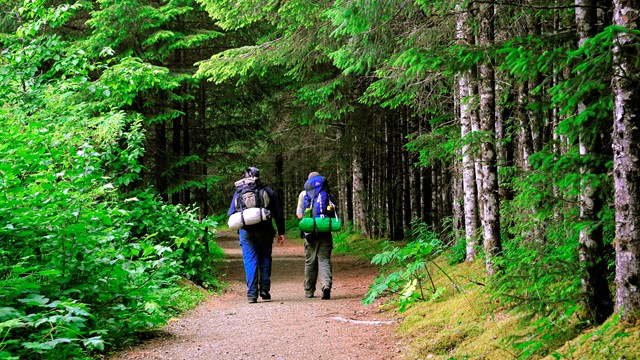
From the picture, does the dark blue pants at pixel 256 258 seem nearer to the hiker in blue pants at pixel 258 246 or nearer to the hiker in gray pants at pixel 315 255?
the hiker in blue pants at pixel 258 246

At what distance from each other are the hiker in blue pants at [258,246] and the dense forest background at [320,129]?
135 centimetres

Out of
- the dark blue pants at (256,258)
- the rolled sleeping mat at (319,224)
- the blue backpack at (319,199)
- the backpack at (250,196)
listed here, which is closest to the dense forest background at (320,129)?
the dark blue pants at (256,258)

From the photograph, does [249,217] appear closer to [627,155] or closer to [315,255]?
[315,255]

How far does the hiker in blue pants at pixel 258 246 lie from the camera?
10656 mm

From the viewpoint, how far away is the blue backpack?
10789 millimetres

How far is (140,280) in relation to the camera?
731 cm

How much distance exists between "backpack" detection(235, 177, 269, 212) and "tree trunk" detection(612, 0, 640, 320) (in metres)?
7.45

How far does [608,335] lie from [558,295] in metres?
0.96

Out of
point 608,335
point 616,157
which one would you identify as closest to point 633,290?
point 608,335

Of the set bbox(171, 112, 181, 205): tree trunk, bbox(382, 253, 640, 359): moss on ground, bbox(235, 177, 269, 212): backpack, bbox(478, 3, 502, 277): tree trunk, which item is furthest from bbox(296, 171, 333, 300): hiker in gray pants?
bbox(171, 112, 181, 205): tree trunk

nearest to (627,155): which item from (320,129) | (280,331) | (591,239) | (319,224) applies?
(591,239)

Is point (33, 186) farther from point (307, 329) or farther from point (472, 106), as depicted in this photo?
point (472, 106)

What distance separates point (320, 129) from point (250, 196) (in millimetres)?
8719

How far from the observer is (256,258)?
35.3 feet
